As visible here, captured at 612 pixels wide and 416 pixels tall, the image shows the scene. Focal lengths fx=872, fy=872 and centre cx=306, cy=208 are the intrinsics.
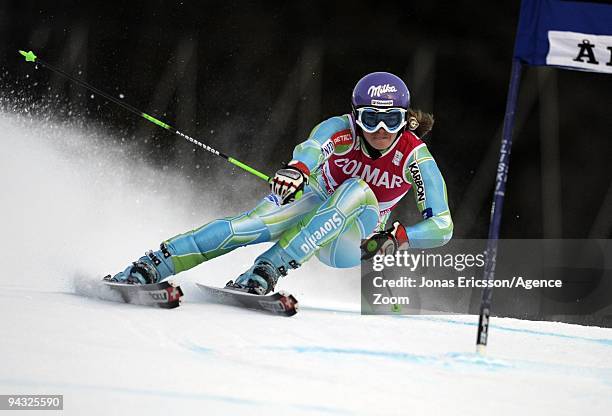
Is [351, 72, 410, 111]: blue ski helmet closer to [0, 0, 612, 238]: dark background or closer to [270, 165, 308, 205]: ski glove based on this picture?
[270, 165, 308, 205]: ski glove

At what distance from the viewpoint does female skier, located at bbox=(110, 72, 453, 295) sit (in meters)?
4.10

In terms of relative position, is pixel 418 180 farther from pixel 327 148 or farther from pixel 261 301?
pixel 261 301

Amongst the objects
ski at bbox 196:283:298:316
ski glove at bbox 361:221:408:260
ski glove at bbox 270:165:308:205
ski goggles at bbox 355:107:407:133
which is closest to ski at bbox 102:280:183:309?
ski at bbox 196:283:298:316

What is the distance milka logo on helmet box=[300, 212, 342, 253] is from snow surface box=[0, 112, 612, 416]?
33 centimetres

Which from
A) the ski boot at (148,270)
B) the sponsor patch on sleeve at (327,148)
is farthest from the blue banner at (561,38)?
the ski boot at (148,270)

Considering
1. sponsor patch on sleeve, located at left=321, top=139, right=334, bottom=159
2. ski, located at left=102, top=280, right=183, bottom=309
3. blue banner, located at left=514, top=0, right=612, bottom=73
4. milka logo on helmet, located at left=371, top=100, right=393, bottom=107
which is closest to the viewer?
blue banner, located at left=514, top=0, right=612, bottom=73

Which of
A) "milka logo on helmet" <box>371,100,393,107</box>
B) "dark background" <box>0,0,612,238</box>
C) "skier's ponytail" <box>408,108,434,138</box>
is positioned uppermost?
"dark background" <box>0,0,612,238</box>

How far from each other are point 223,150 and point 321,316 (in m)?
3.42

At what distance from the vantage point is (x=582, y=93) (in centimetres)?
675

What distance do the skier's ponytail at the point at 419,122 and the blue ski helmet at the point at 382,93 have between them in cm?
30

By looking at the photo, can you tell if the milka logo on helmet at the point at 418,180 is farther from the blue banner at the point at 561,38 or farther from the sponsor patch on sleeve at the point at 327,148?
the blue banner at the point at 561,38

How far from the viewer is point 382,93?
4207mm

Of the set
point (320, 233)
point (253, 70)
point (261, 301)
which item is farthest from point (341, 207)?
point (253, 70)

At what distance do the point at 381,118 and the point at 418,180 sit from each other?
378 mm
